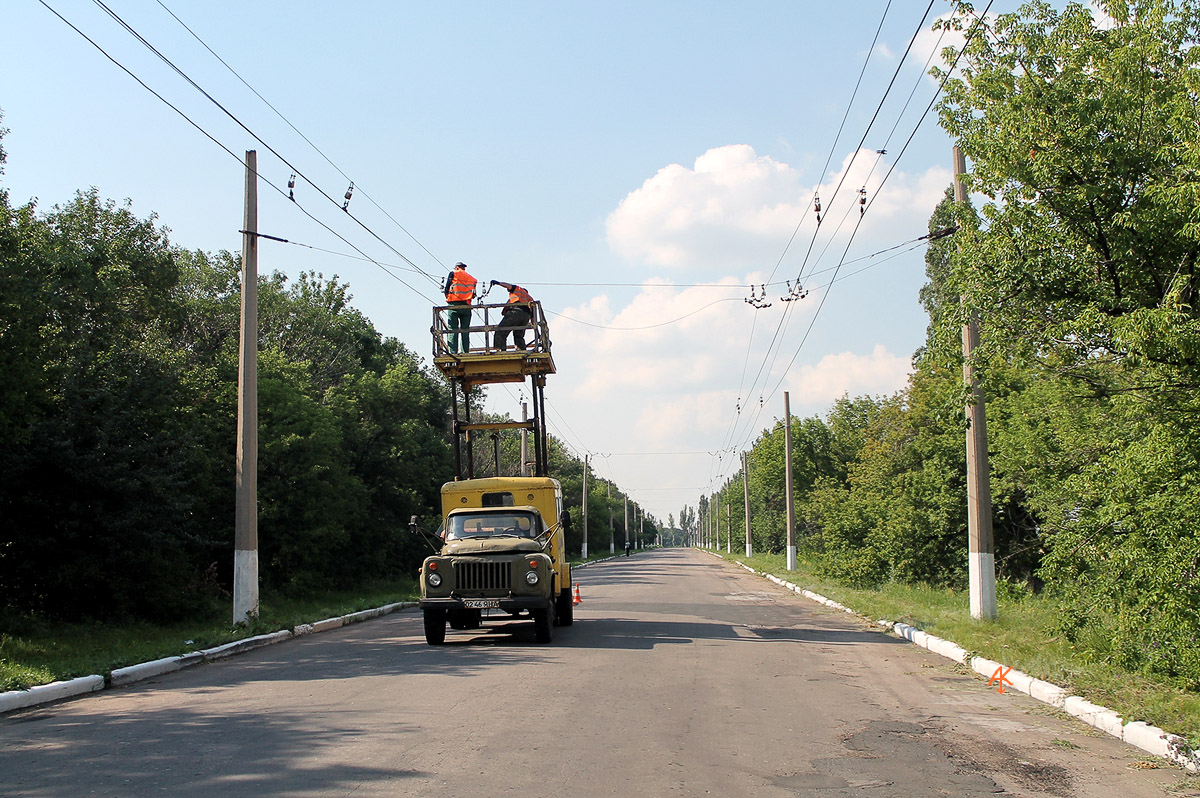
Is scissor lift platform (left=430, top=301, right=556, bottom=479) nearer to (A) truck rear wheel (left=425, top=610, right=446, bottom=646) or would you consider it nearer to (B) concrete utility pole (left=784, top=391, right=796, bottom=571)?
(A) truck rear wheel (left=425, top=610, right=446, bottom=646)

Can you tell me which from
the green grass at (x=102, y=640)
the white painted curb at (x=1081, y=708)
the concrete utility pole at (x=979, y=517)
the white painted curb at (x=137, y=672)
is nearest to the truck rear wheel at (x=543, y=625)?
the white painted curb at (x=137, y=672)

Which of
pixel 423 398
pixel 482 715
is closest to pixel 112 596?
pixel 482 715

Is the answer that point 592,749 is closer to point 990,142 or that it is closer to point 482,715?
point 482,715

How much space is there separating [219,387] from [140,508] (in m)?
6.70

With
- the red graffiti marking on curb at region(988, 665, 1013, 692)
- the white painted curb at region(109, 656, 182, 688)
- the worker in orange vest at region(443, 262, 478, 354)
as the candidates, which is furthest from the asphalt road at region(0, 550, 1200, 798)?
the worker in orange vest at region(443, 262, 478, 354)

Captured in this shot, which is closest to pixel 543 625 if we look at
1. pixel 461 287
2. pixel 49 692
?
pixel 49 692

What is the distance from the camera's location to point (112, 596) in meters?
16.7

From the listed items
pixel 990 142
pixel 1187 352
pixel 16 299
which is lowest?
pixel 1187 352

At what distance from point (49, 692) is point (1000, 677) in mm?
10588

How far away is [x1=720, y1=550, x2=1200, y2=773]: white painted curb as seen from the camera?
7.08 meters

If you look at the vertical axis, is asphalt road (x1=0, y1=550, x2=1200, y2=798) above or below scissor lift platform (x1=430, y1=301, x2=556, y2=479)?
below

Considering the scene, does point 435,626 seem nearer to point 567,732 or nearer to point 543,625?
point 543,625

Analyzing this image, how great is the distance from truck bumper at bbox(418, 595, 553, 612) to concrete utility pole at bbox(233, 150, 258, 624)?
12.2 feet

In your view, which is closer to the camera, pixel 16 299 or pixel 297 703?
pixel 297 703
